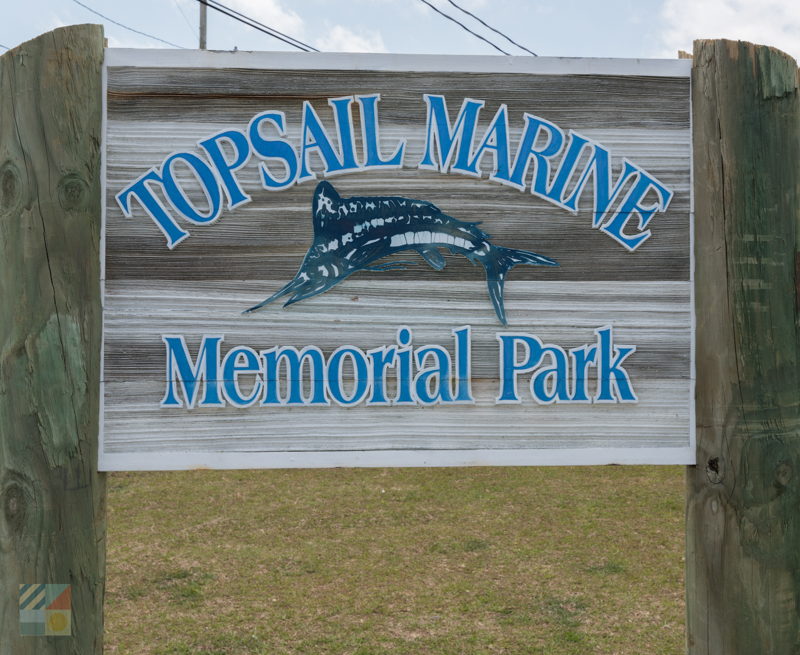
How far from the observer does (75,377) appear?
7.54 feet

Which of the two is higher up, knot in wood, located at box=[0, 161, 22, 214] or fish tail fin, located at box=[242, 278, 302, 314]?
knot in wood, located at box=[0, 161, 22, 214]

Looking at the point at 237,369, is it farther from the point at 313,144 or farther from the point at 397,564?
the point at 397,564

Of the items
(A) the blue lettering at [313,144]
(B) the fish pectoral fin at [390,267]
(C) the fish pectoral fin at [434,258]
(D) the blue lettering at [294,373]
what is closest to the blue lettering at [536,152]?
(C) the fish pectoral fin at [434,258]

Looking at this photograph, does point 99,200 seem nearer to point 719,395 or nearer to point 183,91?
point 183,91

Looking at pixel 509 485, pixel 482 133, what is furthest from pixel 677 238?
pixel 509 485

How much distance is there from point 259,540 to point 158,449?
3.48 metres

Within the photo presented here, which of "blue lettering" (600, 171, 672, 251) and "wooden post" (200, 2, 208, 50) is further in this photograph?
"wooden post" (200, 2, 208, 50)

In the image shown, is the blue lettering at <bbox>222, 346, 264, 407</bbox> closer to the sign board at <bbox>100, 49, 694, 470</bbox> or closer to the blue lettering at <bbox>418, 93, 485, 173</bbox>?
the sign board at <bbox>100, 49, 694, 470</bbox>

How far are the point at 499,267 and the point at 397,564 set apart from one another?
3.27 metres

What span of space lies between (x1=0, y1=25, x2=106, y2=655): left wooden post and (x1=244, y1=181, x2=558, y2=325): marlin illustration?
1.89ft

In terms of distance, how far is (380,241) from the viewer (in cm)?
238

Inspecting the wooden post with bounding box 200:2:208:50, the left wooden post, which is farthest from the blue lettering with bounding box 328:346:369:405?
the wooden post with bounding box 200:2:208:50

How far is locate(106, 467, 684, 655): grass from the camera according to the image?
13.7 ft

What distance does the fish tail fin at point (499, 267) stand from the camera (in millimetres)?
2408
